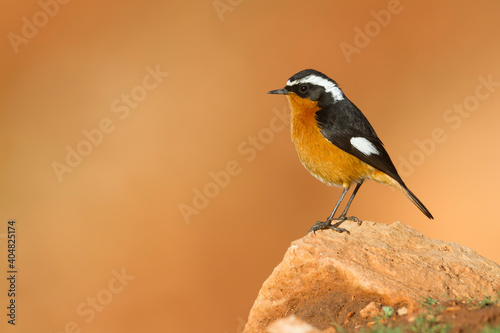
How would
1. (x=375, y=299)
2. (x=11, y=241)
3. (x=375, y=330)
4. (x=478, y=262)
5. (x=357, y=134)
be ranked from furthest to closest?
(x=11, y=241), (x=357, y=134), (x=478, y=262), (x=375, y=299), (x=375, y=330)

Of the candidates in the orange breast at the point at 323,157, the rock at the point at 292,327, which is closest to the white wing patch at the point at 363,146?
the orange breast at the point at 323,157

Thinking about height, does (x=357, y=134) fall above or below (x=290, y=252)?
above

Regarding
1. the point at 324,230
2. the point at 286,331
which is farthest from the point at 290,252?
the point at 286,331

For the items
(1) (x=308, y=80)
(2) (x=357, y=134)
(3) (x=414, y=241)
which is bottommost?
(3) (x=414, y=241)

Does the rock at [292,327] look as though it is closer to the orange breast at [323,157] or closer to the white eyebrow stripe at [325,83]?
the orange breast at [323,157]

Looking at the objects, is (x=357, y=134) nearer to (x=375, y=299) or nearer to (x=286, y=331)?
(x=375, y=299)

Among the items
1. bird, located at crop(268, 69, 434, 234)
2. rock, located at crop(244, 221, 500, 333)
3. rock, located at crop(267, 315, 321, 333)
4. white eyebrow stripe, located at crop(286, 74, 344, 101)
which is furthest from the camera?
white eyebrow stripe, located at crop(286, 74, 344, 101)

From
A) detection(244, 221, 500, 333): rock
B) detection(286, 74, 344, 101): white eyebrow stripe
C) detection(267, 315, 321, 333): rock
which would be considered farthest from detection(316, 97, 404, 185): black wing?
detection(267, 315, 321, 333): rock

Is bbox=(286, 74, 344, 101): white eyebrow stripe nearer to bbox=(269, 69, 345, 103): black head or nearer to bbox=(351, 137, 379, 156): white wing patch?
bbox=(269, 69, 345, 103): black head
